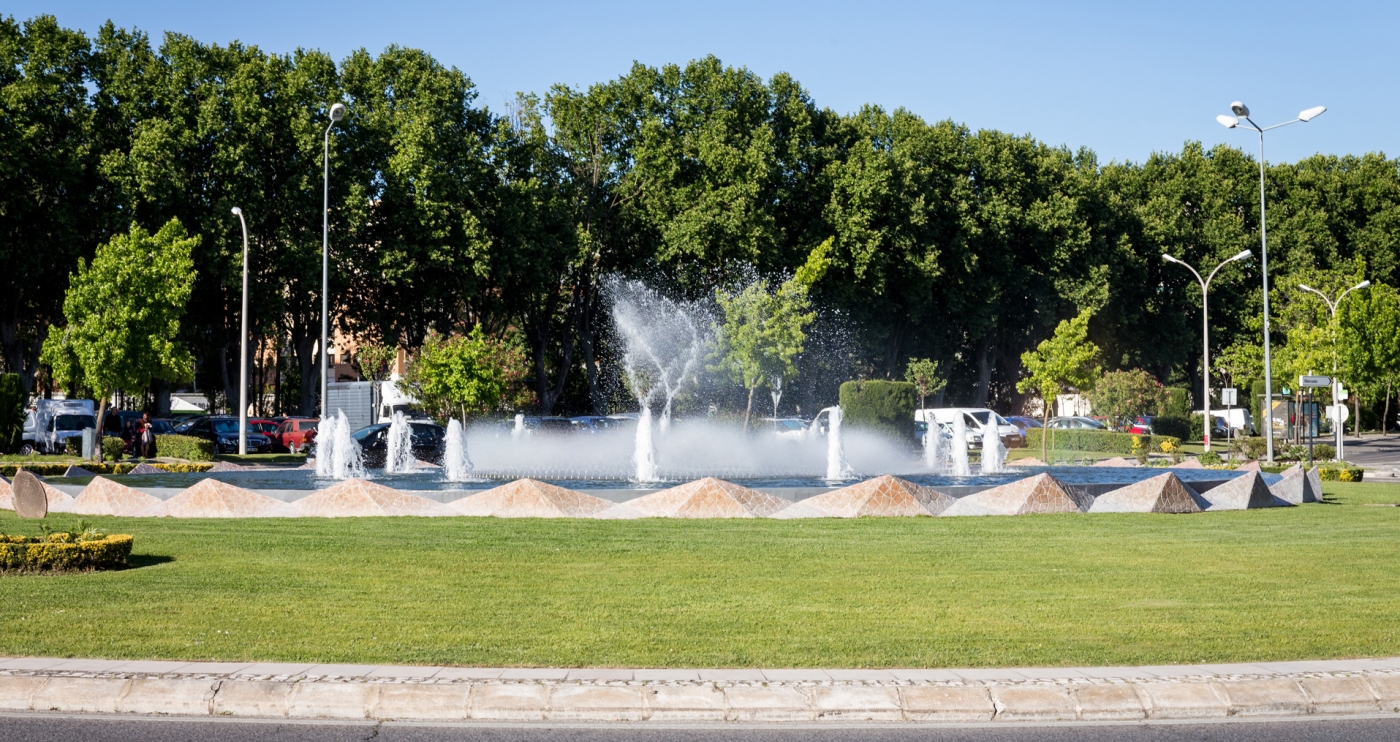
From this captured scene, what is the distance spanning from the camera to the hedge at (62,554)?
12203 millimetres

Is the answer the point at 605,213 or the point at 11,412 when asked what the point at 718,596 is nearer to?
the point at 11,412

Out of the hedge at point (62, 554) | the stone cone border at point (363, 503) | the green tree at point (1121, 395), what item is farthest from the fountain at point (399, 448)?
the green tree at point (1121, 395)

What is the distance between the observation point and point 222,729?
7148 mm

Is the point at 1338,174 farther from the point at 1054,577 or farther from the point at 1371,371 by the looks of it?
the point at 1054,577

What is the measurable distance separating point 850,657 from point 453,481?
716 inches

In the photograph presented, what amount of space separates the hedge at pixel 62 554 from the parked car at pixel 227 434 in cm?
3791

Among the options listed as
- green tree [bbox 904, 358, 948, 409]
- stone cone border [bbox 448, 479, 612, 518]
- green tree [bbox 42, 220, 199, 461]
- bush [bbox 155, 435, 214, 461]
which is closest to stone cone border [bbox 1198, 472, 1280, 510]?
stone cone border [bbox 448, 479, 612, 518]

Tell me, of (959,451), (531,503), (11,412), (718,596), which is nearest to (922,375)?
(959,451)

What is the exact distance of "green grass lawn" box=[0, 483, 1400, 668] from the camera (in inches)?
340

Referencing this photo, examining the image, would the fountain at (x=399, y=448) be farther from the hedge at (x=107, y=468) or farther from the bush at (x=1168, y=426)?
the bush at (x=1168, y=426)

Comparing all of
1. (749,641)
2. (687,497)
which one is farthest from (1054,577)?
(687,497)

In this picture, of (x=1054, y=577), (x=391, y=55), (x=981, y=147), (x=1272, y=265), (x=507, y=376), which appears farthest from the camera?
(x=1272, y=265)

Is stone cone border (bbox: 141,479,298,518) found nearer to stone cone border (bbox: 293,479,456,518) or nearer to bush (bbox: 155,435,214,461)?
stone cone border (bbox: 293,479,456,518)

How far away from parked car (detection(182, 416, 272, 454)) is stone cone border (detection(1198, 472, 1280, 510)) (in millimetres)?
38159
